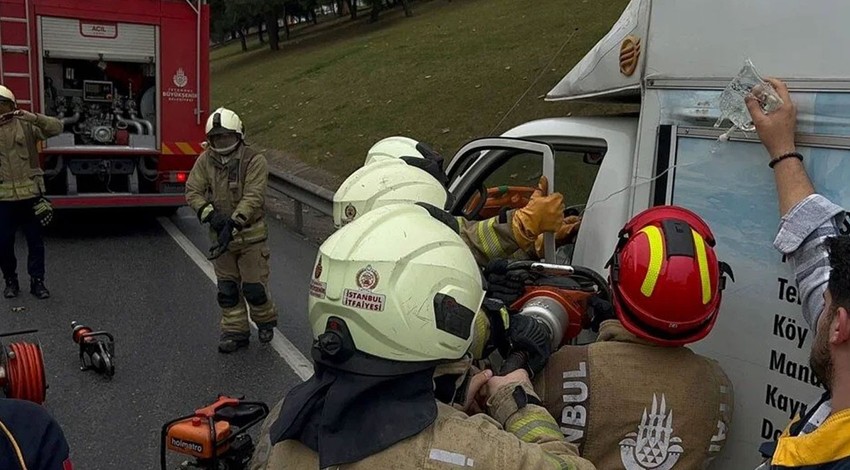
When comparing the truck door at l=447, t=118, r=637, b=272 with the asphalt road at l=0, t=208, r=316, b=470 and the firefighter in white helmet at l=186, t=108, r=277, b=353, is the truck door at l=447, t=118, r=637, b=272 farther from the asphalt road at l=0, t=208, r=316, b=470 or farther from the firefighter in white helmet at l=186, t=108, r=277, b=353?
the firefighter in white helmet at l=186, t=108, r=277, b=353

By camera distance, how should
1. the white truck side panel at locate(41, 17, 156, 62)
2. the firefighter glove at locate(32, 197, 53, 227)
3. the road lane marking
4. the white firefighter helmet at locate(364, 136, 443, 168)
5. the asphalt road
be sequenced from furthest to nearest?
the white truck side panel at locate(41, 17, 156, 62)
the firefighter glove at locate(32, 197, 53, 227)
the road lane marking
the asphalt road
the white firefighter helmet at locate(364, 136, 443, 168)

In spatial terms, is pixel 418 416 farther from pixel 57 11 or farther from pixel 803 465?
pixel 57 11

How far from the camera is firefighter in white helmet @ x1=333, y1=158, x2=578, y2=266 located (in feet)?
10.4

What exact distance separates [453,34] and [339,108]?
6.20 m

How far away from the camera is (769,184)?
90.6 inches

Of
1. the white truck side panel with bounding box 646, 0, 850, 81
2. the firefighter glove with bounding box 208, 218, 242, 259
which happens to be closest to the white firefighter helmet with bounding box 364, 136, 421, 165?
the white truck side panel with bounding box 646, 0, 850, 81

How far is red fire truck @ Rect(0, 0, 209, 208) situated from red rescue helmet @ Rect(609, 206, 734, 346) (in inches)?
319

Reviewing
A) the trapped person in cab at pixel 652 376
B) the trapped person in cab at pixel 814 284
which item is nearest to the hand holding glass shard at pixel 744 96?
the trapped person in cab at pixel 814 284

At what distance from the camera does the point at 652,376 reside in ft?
7.38

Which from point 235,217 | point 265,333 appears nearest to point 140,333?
point 265,333

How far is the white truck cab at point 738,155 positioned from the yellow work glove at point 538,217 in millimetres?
189

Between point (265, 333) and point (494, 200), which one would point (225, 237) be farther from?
point (494, 200)

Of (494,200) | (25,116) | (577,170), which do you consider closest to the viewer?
(494,200)

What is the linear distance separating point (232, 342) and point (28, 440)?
4256 millimetres
